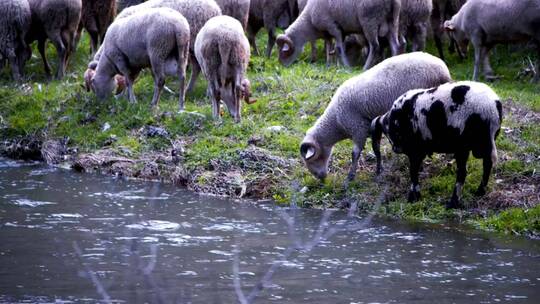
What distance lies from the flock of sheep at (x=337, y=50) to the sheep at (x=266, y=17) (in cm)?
2

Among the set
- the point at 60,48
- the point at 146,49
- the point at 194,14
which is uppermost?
the point at 194,14

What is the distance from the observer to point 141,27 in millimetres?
14102

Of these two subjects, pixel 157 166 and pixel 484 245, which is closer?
pixel 484 245

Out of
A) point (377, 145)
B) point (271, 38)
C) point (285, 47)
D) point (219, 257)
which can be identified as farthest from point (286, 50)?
point (219, 257)

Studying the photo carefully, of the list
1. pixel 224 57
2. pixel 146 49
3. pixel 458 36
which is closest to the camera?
pixel 224 57

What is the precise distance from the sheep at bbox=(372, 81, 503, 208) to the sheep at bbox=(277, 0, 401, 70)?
531 cm

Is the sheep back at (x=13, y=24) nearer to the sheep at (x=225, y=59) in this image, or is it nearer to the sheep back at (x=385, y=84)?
the sheep at (x=225, y=59)

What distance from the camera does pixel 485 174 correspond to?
10.4m

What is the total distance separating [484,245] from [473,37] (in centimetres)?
680

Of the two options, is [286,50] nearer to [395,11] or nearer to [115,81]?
[395,11]

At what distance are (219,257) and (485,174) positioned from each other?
325 centimetres

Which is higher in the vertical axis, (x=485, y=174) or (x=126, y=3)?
(x=126, y=3)

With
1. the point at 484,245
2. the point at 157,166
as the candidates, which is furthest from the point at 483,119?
the point at 157,166

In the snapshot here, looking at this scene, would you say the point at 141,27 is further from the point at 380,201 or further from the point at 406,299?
the point at 406,299
